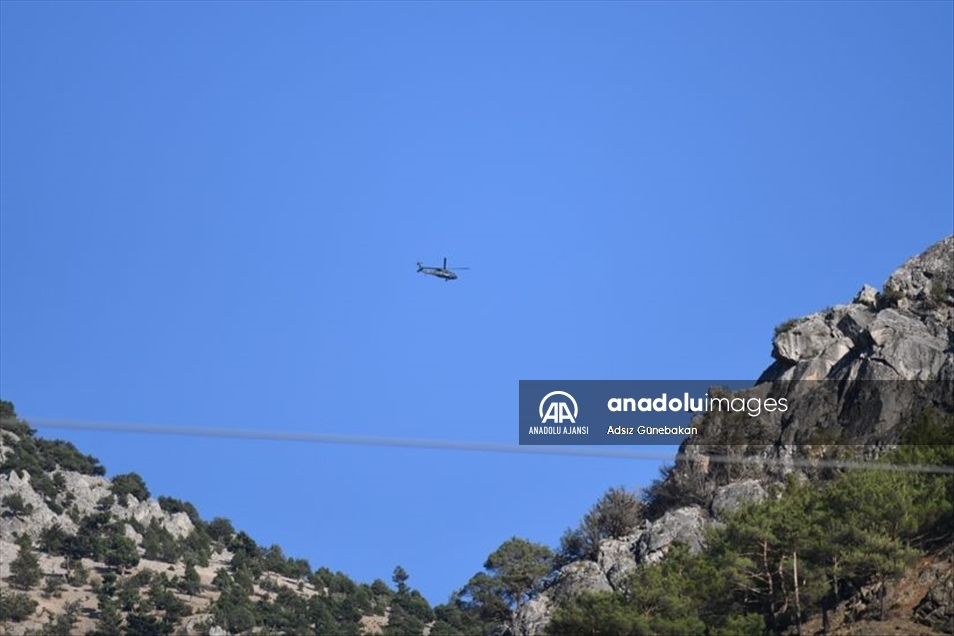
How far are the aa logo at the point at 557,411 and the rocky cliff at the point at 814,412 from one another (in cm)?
784

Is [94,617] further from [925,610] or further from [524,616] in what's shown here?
[925,610]

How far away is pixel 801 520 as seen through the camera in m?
81.4

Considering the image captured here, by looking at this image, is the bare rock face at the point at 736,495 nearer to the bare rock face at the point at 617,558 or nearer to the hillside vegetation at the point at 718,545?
the hillside vegetation at the point at 718,545

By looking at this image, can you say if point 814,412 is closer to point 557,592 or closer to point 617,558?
point 617,558

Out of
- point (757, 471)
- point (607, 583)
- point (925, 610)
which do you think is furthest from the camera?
point (757, 471)

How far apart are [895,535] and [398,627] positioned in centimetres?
9895

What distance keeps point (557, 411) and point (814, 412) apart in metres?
16.4

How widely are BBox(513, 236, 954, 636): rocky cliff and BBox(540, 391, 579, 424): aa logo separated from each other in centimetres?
784

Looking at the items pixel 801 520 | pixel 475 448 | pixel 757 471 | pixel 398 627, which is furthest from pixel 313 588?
pixel 475 448

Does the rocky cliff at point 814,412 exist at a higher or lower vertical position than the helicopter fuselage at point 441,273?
lower

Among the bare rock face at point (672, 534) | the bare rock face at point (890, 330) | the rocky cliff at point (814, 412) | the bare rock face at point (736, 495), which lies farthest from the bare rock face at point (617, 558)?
the bare rock face at point (890, 330)

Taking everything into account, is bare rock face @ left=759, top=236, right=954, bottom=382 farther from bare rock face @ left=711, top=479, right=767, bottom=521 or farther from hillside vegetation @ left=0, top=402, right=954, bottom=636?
bare rock face @ left=711, top=479, right=767, bottom=521

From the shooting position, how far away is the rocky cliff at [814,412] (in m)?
101

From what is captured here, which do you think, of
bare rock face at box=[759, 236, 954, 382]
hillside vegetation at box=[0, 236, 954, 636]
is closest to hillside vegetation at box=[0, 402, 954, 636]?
hillside vegetation at box=[0, 236, 954, 636]
